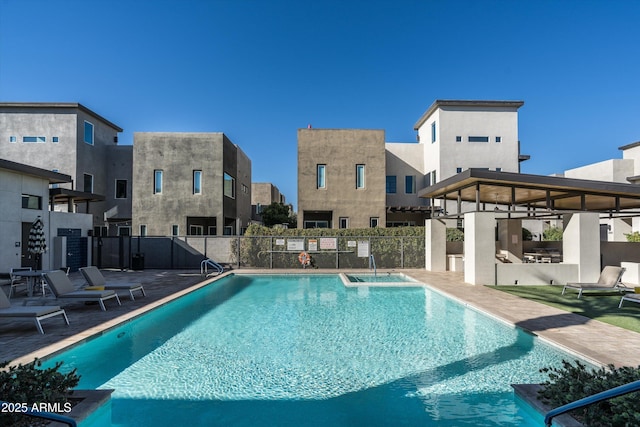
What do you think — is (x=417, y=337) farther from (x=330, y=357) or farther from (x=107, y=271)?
(x=107, y=271)

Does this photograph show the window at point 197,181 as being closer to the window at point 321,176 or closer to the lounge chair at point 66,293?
the window at point 321,176

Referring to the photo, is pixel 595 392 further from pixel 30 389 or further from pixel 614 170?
pixel 614 170

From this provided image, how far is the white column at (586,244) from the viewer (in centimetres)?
1210

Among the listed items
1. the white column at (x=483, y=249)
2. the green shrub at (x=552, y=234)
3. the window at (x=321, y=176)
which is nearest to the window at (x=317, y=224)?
the window at (x=321, y=176)

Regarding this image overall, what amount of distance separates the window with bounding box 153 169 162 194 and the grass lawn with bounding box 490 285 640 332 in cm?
1973

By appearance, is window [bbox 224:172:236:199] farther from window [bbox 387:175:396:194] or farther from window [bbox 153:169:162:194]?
window [bbox 387:175:396:194]

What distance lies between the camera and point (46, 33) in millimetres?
11609

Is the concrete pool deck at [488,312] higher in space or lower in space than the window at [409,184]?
lower

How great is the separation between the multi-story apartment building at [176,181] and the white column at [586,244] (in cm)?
1871

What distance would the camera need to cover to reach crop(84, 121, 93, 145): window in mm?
23750

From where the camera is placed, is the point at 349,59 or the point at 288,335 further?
the point at 349,59

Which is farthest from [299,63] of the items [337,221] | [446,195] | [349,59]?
[446,195]

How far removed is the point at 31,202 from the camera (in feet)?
49.6

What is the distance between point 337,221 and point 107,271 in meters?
13.6
